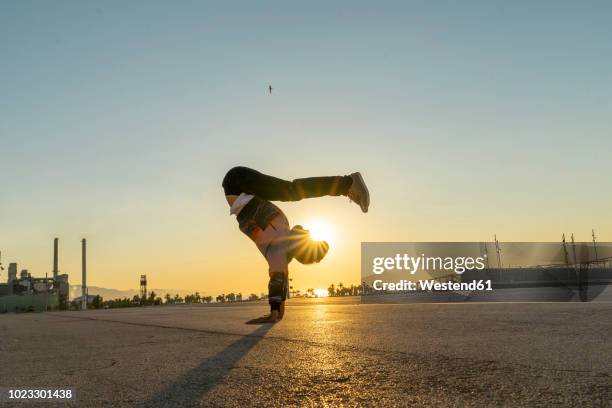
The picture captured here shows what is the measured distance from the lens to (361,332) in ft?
11.1

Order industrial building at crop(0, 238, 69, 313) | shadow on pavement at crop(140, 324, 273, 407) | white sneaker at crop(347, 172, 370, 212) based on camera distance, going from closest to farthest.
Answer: shadow on pavement at crop(140, 324, 273, 407) → white sneaker at crop(347, 172, 370, 212) → industrial building at crop(0, 238, 69, 313)

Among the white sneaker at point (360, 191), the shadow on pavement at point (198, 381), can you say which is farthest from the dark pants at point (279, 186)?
the shadow on pavement at point (198, 381)

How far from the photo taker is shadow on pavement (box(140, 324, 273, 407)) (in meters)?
1.60

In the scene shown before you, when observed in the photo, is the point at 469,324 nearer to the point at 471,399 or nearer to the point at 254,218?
the point at 254,218

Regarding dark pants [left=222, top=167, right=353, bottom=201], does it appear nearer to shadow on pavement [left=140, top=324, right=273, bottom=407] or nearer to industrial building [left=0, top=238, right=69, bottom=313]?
shadow on pavement [left=140, top=324, right=273, bottom=407]

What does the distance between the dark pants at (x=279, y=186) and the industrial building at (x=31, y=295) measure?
46.6 m

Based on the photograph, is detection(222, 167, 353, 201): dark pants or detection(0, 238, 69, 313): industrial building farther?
detection(0, 238, 69, 313): industrial building

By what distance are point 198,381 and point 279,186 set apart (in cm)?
202

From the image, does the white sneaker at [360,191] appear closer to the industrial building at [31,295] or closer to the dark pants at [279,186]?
the dark pants at [279,186]

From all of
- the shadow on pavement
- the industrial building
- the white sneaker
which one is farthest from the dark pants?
the industrial building

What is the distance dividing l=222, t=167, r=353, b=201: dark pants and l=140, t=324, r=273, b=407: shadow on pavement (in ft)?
3.96

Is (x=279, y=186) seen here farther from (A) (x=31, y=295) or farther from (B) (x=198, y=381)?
(A) (x=31, y=295)

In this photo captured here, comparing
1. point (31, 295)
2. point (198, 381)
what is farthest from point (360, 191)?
point (31, 295)

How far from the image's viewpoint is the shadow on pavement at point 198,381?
5.26 feet
